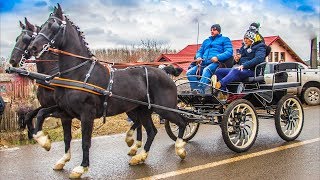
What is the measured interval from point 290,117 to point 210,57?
2.12 m

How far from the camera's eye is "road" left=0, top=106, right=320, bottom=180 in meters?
6.41

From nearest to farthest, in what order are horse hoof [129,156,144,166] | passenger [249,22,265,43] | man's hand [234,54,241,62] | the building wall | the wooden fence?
horse hoof [129,156,144,166] < passenger [249,22,265,43] < man's hand [234,54,241,62] < the wooden fence < the building wall

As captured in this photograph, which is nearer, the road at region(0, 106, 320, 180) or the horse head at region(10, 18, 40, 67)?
the road at region(0, 106, 320, 180)

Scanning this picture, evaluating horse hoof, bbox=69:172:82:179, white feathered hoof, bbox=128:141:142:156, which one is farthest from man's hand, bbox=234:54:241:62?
horse hoof, bbox=69:172:82:179

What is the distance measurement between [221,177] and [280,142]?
2948 mm

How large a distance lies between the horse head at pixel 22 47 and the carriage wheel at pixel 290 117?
498cm

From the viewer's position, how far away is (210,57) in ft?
28.3

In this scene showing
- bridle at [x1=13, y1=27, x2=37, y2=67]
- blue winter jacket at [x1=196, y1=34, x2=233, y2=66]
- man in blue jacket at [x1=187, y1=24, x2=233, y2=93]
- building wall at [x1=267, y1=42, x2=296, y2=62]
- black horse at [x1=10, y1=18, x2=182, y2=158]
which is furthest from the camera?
building wall at [x1=267, y1=42, x2=296, y2=62]

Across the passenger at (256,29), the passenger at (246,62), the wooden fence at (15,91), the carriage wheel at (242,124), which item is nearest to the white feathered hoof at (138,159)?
the carriage wheel at (242,124)

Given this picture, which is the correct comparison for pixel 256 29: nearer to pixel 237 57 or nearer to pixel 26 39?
pixel 237 57

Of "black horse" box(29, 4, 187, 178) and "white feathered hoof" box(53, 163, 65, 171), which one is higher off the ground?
"black horse" box(29, 4, 187, 178)

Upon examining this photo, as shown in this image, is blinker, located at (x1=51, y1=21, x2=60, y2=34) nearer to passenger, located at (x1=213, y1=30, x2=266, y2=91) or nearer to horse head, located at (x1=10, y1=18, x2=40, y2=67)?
horse head, located at (x1=10, y1=18, x2=40, y2=67)

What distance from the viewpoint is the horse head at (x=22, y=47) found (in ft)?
24.1

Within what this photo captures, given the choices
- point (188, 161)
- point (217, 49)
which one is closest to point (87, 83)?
point (188, 161)
